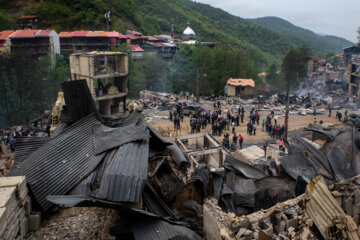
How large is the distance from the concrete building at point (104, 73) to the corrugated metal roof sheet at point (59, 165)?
69.3 feet

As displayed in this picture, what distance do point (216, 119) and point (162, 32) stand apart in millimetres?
69338

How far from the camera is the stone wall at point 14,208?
441cm

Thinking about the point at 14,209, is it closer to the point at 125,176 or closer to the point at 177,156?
the point at 125,176

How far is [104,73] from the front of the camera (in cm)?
2914

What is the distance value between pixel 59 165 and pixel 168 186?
2504 millimetres

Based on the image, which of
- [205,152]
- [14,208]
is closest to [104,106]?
[205,152]

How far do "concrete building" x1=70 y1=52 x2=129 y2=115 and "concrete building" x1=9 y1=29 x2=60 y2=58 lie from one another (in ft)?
75.1

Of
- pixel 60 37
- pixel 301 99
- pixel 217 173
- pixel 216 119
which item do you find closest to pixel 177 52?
pixel 60 37

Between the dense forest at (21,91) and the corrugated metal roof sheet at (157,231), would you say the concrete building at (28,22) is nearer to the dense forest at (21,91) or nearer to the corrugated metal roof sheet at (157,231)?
the dense forest at (21,91)

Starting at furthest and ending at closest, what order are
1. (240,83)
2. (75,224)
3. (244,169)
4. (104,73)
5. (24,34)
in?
(24,34)
(240,83)
(104,73)
(244,169)
(75,224)

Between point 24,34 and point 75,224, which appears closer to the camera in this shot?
point 75,224

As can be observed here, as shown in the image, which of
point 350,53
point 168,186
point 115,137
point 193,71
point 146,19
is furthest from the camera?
point 146,19

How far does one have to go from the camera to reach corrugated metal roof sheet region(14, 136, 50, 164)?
23.9 ft

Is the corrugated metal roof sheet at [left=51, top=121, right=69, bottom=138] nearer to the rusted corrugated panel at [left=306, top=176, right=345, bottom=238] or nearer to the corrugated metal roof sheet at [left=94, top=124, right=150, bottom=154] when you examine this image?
the corrugated metal roof sheet at [left=94, top=124, right=150, bottom=154]
